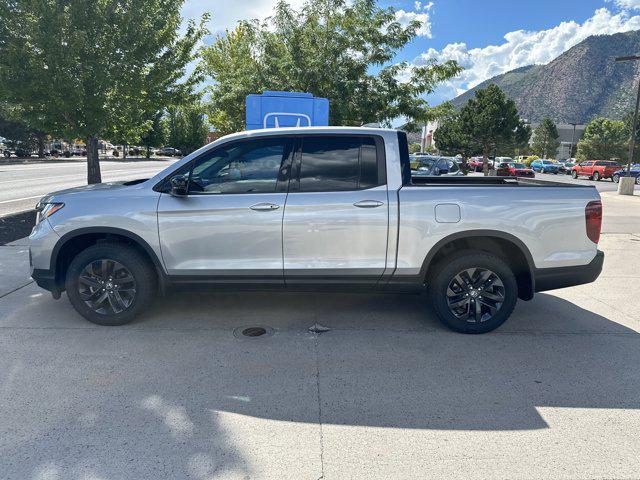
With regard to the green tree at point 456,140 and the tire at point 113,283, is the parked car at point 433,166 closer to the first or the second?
the tire at point 113,283

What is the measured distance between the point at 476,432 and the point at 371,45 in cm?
1259

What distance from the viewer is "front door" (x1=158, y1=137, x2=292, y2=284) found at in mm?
4082

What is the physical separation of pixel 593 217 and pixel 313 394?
2.91 m

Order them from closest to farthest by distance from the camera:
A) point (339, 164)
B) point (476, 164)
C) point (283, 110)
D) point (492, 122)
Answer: point (339, 164) → point (283, 110) → point (492, 122) → point (476, 164)

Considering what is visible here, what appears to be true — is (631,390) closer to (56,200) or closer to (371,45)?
(56,200)

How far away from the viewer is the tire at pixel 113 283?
13.9ft

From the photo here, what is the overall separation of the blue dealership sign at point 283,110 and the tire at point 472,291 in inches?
208

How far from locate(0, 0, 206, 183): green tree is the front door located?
648 centimetres

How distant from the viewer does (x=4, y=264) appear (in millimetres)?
6496

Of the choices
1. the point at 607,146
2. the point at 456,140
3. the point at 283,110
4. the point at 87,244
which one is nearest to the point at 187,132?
the point at 456,140

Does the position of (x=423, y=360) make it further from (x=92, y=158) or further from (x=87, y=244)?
(x=92, y=158)

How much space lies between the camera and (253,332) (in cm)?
429

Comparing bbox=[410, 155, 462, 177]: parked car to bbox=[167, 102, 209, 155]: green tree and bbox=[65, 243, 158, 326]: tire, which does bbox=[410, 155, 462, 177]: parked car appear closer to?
bbox=[65, 243, 158, 326]: tire

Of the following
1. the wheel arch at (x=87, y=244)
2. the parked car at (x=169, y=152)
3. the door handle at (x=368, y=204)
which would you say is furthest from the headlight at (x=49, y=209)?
the parked car at (x=169, y=152)
